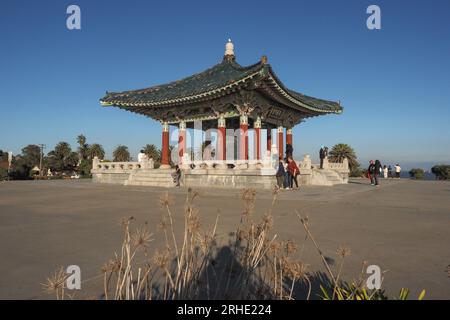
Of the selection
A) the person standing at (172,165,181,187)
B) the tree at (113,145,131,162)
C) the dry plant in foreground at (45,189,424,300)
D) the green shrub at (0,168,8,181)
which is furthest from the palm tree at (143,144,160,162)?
the dry plant in foreground at (45,189,424,300)

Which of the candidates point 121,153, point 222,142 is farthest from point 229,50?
point 121,153

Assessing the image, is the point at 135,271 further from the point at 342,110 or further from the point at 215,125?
the point at 342,110

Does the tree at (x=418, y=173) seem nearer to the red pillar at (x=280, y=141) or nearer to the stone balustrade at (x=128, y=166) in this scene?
the red pillar at (x=280, y=141)

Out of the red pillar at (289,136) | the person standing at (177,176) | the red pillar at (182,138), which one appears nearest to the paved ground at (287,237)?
the person standing at (177,176)

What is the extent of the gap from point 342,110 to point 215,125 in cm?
1085

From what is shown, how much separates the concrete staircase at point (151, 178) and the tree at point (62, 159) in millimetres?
46033

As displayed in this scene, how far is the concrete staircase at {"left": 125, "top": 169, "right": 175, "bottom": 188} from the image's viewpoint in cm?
1829

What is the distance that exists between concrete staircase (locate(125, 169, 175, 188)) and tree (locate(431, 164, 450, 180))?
3248 centimetres

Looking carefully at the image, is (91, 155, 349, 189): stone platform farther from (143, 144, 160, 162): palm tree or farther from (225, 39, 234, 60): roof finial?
(143, 144, 160, 162): palm tree

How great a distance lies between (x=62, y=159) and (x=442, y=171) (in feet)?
207

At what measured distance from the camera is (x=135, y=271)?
3225 millimetres

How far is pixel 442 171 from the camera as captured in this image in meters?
35.4
